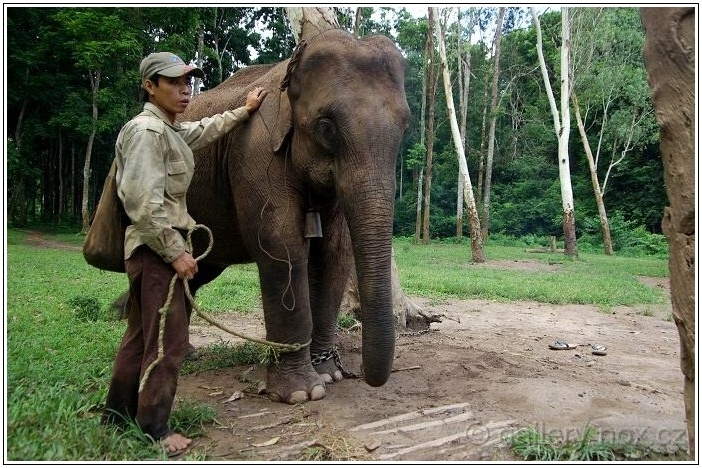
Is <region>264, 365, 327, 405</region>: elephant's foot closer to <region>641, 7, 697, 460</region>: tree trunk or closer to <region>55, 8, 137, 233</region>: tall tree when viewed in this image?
<region>641, 7, 697, 460</region>: tree trunk

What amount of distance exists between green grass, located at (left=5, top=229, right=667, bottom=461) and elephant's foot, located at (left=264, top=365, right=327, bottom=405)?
65 cm

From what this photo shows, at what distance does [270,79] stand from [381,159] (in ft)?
4.81

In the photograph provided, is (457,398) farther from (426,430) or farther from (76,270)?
(76,270)

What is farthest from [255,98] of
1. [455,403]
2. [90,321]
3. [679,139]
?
[90,321]

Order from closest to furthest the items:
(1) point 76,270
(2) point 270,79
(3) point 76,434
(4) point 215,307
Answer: (3) point 76,434
(2) point 270,79
(4) point 215,307
(1) point 76,270

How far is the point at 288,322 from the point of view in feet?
14.1

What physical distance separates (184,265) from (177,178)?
0.53 m

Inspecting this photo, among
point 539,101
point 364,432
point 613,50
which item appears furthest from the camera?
point 539,101

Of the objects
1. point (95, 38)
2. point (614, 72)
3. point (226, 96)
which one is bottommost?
point (226, 96)

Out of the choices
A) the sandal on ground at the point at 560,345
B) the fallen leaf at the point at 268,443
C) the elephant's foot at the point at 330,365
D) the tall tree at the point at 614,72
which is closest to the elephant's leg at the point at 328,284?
the elephant's foot at the point at 330,365

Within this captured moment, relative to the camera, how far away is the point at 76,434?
3051 millimetres

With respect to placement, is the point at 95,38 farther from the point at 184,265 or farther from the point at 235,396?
the point at 184,265

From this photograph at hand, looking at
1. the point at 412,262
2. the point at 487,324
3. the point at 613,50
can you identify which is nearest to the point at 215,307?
the point at 487,324

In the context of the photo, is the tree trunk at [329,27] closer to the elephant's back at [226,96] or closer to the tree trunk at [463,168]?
the elephant's back at [226,96]
